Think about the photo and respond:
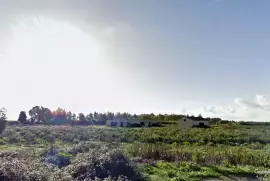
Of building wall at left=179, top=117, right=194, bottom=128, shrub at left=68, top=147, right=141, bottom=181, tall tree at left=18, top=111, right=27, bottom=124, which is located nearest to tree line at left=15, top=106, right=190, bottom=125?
tall tree at left=18, top=111, right=27, bottom=124

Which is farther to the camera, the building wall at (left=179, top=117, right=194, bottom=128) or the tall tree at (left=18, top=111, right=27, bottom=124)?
the tall tree at (left=18, top=111, right=27, bottom=124)

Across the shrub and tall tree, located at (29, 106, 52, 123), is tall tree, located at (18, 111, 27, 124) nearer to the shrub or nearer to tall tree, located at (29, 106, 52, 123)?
tall tree, located at (29, 106, 52, 123)

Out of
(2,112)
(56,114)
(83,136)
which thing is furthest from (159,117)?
Answer: (2,112)

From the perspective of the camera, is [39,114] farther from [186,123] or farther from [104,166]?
[104,166]

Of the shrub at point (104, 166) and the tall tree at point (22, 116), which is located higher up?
the tall tree at point (22, 116)

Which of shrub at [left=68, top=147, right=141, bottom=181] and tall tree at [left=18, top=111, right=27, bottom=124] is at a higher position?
tall tree at [left=18, top=111, right=27, bottom=124]

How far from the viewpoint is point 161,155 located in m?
13.4

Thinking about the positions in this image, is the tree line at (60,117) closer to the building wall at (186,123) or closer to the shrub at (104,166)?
the building wall at (186,123)

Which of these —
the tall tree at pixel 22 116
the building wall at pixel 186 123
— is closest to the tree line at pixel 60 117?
the tall tree at pixel 22 116

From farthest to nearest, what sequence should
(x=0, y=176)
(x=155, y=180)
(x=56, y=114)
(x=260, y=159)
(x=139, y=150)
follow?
(x=56, y=114) < (x=139, y=150) < (x=260, y=159) < (x=155, y=180) < (x=0, y=176)

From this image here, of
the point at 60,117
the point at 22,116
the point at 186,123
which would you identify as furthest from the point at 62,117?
the point at 186,123

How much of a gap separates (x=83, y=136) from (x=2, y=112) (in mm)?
10095

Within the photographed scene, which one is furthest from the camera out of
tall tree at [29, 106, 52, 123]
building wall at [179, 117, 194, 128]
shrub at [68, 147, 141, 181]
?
tall tree at [29, 106, 52, 123]

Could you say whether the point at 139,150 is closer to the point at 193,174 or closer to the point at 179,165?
the point at 179,165
